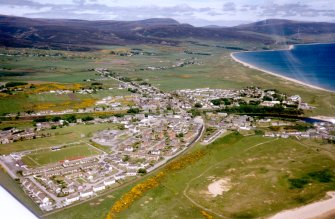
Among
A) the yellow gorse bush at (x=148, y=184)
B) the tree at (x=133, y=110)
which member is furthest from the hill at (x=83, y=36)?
the yellow gorse bush at (x=148, y=184)

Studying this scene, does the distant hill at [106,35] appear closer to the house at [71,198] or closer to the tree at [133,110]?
the tree at [133,110]

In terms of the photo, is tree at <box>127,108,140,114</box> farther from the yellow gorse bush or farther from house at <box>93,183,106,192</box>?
house at <box>93,183,106,192</box>

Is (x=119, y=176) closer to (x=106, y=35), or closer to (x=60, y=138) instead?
(x=60, y=138)

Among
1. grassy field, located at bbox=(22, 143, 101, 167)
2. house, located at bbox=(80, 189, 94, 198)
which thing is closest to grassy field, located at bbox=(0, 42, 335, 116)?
grassy field, located at bbox=(22, 143, 101, 167)

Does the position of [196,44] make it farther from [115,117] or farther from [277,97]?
[115,117]

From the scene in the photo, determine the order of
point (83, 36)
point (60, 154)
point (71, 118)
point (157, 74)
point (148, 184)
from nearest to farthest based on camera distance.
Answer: point (148, 184) < point (60, 154) < point (71, 118) < point (157, 74) < point (83, 36)

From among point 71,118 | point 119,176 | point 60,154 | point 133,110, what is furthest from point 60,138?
point 133,110

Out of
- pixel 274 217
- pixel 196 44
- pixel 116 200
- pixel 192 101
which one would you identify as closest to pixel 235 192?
pixel 274 217
